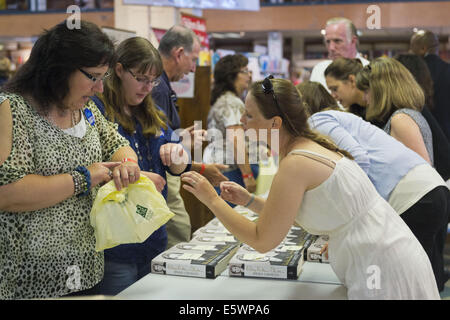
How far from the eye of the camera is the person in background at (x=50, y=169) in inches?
64.6

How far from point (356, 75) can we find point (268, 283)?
1.66m

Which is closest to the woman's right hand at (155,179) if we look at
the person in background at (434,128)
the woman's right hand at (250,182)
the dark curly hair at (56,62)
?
the dark curly hair at (56,62)

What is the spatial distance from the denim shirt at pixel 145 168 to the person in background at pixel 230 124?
1857 mm

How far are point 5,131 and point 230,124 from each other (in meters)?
2.96

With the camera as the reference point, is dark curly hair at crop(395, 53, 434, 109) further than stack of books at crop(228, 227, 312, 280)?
Yes

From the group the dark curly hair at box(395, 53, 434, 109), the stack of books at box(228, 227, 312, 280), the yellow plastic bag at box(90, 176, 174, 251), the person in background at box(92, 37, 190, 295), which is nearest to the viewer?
the yellow plastic bag at box(90, 176, 174, 251)

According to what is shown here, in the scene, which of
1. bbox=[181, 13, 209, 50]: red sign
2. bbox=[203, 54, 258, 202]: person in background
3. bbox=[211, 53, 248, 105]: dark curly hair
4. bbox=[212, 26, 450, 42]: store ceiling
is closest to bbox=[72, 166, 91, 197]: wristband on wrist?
bbox=[203, 54, 258, 202]: person in background

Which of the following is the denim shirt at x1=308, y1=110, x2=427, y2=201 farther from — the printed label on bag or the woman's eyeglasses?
the printed label on bag

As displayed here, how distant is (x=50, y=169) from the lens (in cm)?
174

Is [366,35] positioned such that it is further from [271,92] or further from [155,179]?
[155,179]

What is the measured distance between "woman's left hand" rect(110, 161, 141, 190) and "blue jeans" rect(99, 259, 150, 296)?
0.54 metres

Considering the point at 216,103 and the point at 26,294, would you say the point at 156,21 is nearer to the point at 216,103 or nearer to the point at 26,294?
the point at 216,103

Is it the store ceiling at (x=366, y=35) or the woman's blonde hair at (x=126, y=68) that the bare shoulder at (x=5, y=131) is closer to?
the woman's blonde hair at (x=126, y=68)

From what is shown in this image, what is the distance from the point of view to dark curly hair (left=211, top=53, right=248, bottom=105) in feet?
15.5
